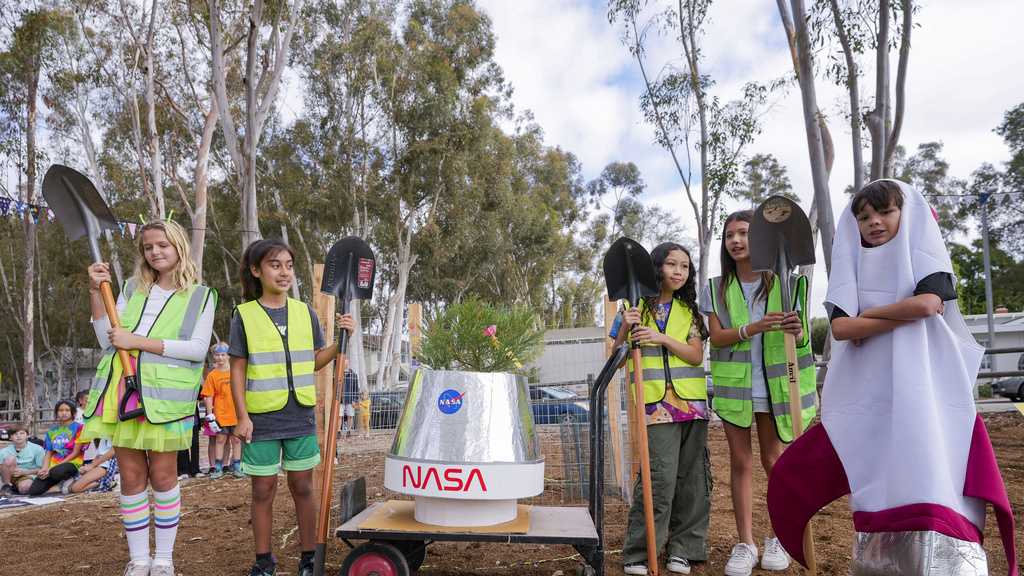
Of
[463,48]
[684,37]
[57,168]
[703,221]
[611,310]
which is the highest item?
[463,48]

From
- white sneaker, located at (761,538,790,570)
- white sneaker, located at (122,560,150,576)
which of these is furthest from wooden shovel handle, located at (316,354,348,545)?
white sneaker, located at (761,538,790,570)

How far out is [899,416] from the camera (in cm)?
221

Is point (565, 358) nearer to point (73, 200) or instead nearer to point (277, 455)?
point (277, 455)

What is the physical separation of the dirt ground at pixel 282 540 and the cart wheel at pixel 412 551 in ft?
0.81

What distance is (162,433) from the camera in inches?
123

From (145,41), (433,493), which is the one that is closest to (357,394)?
(433,493)

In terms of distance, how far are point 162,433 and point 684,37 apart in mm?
16561

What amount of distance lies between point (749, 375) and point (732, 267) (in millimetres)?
558

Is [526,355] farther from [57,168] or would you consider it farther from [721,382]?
[57,168]

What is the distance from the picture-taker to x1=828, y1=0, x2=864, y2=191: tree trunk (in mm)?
8711

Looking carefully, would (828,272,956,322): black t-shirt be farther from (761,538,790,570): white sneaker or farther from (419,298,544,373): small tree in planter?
(419,298,544,373): small tree in planter

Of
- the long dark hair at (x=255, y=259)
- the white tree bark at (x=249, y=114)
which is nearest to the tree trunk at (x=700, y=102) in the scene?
the white tree bark at (x=249, y=114)

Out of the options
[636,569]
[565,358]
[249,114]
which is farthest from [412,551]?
[565,358]

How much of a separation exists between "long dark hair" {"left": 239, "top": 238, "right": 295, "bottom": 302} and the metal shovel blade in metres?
1.56
